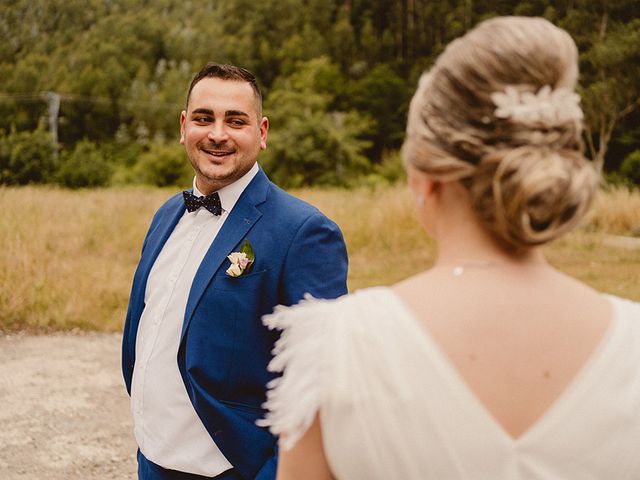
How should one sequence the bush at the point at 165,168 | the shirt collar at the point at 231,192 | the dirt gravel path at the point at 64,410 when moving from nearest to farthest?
the shirt collar at the point at 231,192 → the dirt gravel path at the point at 64,410 → the bush at the point at 165,168

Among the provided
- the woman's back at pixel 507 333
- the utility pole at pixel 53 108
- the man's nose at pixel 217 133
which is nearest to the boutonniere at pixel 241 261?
the man's nose at pixel 217 133

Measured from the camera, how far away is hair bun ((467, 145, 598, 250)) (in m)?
1.10

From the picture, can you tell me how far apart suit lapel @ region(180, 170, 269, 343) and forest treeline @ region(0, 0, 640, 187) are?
118 ft

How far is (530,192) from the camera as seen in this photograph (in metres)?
1.09

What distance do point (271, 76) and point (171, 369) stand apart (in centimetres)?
5865

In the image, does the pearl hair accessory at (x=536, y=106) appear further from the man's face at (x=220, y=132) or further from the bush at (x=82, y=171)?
the bush at (x=82, y=171)

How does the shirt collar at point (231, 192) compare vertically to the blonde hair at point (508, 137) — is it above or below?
below

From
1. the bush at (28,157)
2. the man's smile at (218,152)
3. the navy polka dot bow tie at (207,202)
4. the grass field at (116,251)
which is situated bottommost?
the bush at (28,157)

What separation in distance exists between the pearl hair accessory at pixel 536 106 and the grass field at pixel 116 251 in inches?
274

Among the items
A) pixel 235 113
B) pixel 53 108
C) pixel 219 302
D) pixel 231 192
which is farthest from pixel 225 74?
pixel 53 108

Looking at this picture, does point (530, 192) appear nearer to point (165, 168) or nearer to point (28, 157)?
point (165, 168)

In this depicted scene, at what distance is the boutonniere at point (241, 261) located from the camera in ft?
7.64

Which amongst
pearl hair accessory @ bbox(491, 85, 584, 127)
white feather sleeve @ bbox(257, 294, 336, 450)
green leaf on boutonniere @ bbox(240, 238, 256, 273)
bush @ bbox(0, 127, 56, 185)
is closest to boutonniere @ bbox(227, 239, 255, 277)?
green leaf on boutonniere @ bbox(240, 238, 256, 273)

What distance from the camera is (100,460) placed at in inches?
188
